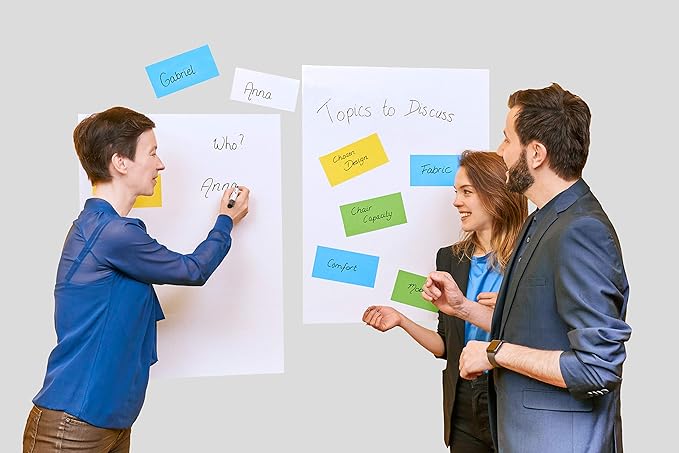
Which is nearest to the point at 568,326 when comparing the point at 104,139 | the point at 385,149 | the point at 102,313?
the point at 385,149

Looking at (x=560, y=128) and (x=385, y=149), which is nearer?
(x=560, y=128)

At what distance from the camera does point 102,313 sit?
2.50m

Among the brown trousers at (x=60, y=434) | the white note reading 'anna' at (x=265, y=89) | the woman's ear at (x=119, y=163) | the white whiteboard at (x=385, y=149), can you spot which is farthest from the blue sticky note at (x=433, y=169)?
the brown trousers at (x=60, y=434)

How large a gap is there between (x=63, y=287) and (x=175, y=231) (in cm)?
49

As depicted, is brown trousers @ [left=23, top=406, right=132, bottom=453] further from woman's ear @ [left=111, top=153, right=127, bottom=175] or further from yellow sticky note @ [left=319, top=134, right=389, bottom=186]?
yellow sticky note @ [left=319, top=134, right=389, bottom=186]

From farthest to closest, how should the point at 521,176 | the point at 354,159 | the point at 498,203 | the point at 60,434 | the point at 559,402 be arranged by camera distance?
the point at 354,159 < the point at 498,203 < the point at 60,434 < the point at 521,176 < the point at 559,402

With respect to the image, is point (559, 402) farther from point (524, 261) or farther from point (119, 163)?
point (119, 163)

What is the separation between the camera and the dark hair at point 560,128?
7.24ft

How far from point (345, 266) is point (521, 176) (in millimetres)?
960

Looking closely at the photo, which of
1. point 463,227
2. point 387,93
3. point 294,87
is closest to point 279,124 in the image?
point 294,87

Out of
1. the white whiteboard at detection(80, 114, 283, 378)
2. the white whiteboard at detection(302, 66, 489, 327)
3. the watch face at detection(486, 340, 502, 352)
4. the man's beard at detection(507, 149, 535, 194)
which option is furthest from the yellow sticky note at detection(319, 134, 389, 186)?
the watch face at detection(486, 340, 502, 352)

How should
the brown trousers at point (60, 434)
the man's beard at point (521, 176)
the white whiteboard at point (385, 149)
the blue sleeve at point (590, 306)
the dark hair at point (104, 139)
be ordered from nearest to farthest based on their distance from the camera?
1. the blue sleeve at point (590, 306)
2. the man's beard at point (521, 176)
3. the brown trousers at point (60, 434)
4. the dark hair at point (104, 139)
5. the white whiteboard at point (385, 149)

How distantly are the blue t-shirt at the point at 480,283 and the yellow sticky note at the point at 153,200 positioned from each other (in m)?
1.15

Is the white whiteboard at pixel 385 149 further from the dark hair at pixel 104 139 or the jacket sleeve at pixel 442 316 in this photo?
the dark hair at pixel 104 139
